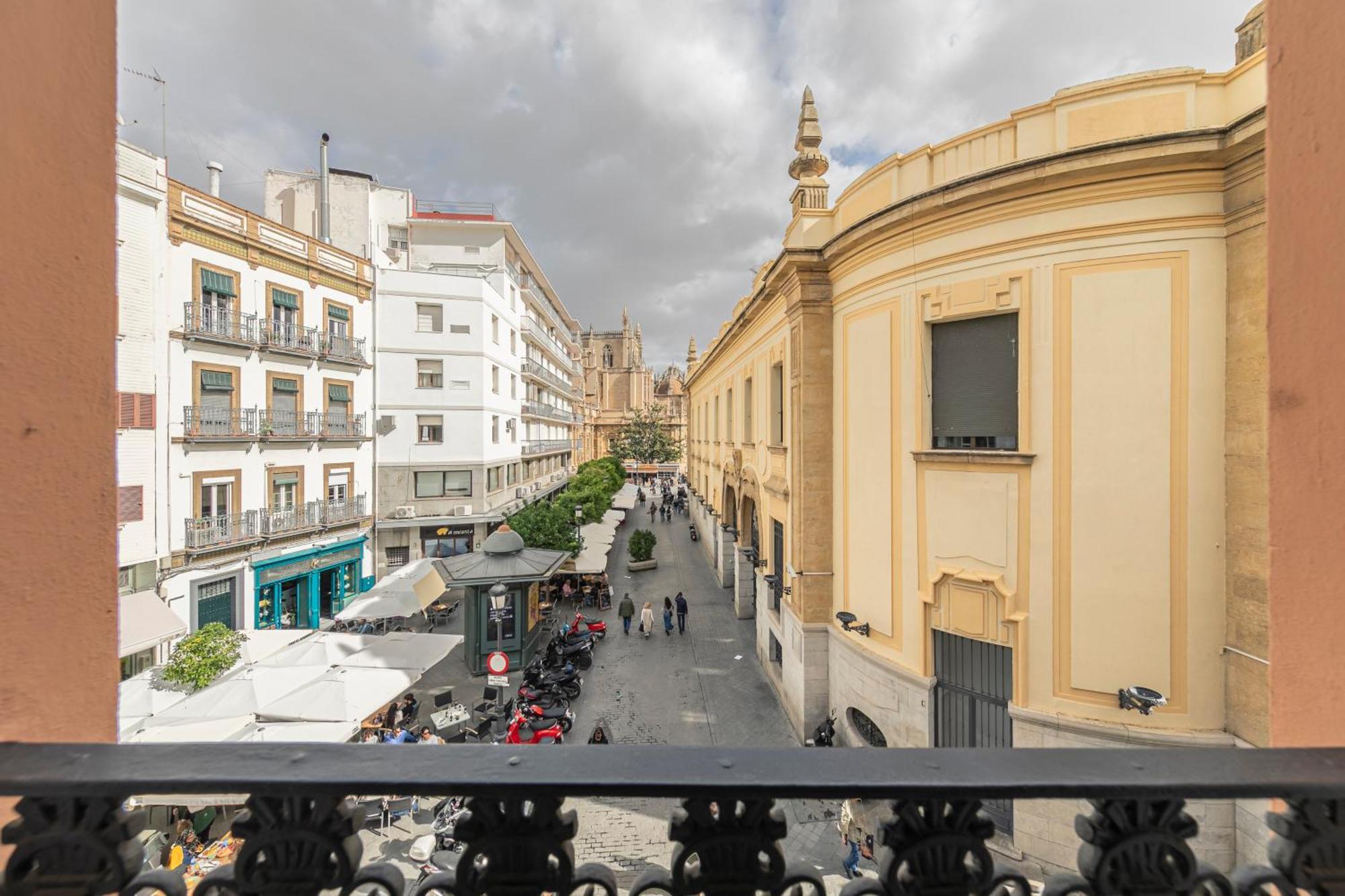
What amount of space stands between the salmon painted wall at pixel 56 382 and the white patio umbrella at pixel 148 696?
9950 millimetres

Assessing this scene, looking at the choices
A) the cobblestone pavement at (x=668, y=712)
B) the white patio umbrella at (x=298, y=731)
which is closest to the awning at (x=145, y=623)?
the white patio umbrella at (x=298, y=731)

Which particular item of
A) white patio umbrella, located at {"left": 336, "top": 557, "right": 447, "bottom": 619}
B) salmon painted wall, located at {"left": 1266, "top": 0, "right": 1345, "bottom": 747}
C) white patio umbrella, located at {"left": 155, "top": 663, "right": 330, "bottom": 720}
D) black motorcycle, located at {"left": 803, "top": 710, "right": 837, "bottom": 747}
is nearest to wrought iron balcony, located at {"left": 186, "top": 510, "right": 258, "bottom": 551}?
white patio umbrella, located at {"left": 336, "top": 557, "right": 447, "bottom": 619}

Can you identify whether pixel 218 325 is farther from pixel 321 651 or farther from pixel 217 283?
pixel 321 651

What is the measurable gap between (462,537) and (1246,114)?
23.8 meters

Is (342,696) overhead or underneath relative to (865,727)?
overhead

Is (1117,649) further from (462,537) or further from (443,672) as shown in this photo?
(462,537)

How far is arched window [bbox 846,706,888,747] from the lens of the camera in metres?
9.62

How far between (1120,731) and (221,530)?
1981 cm

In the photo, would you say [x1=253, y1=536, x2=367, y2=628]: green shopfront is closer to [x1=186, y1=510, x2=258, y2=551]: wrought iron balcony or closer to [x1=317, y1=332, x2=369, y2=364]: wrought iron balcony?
[x1=186, y1=510, x2=258, y2=551]: wrought iron balcony

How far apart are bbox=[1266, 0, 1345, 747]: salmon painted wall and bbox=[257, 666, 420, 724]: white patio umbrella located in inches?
416

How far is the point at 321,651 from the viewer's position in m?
10.4

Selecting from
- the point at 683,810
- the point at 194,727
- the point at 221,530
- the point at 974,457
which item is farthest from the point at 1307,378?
the point at 221,530

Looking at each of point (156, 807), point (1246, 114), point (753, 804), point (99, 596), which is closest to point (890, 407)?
point (1246, 114)

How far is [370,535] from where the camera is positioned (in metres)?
20.8
